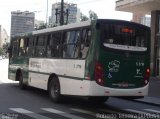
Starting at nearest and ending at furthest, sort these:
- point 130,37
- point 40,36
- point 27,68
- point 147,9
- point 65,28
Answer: point 130,37
point 65,28
point 40,36
point 27,68
point 147,9

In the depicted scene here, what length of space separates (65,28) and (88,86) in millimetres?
3241

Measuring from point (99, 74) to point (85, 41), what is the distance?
52.9 inches

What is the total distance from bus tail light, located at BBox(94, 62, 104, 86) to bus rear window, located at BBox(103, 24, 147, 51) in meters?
0.76

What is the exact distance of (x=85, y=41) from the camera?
14336mm

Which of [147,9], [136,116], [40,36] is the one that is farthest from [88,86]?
[147,9]

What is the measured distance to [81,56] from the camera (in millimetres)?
14430

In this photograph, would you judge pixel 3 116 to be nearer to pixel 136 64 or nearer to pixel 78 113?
pixel 78 113

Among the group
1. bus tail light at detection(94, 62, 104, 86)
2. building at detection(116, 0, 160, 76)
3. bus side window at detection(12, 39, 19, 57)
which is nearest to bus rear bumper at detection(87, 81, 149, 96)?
bus tail light at detection(94, 62, 104, 86)

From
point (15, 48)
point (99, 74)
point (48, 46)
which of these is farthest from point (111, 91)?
point (15, 48)

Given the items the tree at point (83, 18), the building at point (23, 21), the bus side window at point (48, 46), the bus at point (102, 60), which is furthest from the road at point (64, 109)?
the building at point (23, 21)

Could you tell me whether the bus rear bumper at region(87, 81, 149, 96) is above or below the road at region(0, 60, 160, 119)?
above

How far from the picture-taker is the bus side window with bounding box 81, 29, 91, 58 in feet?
46.6

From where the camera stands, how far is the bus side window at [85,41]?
14.2 meters

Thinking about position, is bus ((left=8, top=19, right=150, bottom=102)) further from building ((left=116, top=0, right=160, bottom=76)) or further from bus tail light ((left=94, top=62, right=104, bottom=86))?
building ((left=116, top=0, right=160, bottom=76))
